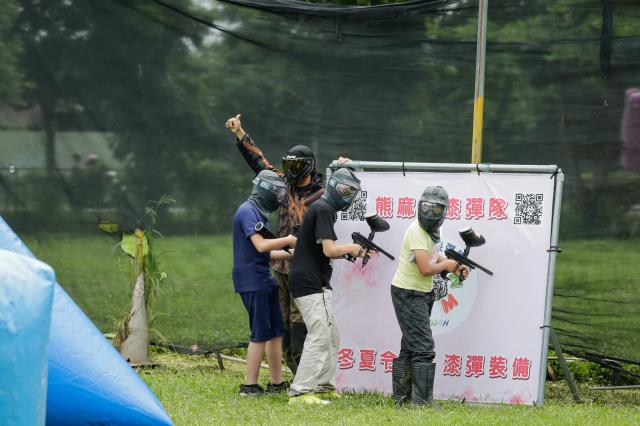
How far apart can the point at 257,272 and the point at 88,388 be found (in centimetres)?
241

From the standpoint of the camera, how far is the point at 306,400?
6633mm

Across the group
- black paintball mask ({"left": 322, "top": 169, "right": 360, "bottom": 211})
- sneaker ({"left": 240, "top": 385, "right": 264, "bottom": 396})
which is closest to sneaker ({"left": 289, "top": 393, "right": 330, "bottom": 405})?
sneaker ({"left": 240, "top": 385, "right": 264, "bottom": 396})

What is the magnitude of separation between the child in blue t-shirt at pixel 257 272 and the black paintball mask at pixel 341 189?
39 cm

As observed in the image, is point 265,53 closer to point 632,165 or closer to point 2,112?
point 2,112

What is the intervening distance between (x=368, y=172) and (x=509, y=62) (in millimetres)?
1415

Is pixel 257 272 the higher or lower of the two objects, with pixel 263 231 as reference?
lower

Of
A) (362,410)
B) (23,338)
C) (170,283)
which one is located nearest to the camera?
(23,338)

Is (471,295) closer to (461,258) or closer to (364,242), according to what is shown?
(461,258)

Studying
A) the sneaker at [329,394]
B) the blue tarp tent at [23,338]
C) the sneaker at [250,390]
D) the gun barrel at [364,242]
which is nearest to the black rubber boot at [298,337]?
the sneaker at [250,390]

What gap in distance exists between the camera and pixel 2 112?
28.1 feet

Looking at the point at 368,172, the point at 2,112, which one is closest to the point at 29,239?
the point at 2,112

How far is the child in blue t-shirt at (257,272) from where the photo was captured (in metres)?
6.93

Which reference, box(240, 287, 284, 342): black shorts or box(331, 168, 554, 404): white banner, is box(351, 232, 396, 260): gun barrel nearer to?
box(331, 168, 554, 404): white banner

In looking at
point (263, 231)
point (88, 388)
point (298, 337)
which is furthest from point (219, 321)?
point (88, 388)
